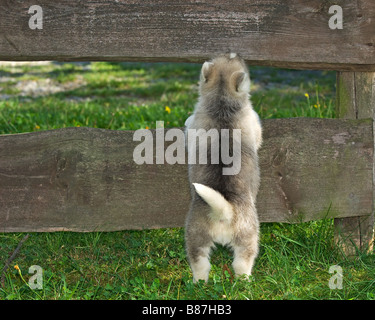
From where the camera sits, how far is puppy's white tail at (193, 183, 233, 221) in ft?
9.13

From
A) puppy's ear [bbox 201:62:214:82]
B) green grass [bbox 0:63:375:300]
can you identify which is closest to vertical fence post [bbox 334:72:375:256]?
green grass [bbox 0:63:375:300]

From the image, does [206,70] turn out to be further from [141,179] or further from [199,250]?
[199,250]

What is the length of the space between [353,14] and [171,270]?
2181 mm

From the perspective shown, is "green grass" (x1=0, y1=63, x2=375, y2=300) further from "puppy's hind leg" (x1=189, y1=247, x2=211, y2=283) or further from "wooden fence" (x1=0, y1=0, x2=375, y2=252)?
"wooden fence" (x1=0, y1=0, x2=375, y2=252)

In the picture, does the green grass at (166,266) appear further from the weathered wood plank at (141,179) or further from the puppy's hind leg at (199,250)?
the weathered wood plank at (141,179)

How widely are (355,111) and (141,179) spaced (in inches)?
65.0

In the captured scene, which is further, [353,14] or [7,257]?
[7,257]

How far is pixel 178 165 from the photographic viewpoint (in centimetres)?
371

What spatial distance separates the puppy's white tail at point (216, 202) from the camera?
2783mm

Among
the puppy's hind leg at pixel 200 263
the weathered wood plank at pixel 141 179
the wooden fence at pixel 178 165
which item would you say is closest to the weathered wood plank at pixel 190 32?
the wooden fence at pixel 178 165

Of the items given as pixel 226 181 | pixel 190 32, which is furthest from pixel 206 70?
pixel 226 181
